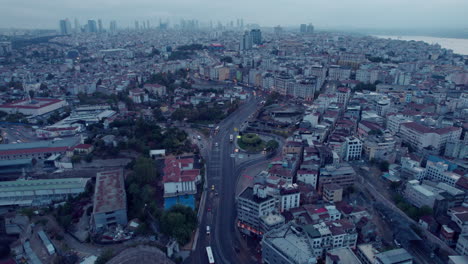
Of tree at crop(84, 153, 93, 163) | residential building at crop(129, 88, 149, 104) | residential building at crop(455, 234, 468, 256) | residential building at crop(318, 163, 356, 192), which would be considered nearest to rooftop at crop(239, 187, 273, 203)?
residential building at crop(318, 163, 356, 192)

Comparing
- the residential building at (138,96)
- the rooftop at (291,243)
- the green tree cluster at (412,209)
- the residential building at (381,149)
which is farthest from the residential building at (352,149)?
the residential building at (138,96)

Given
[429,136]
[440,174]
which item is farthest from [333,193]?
[429,136]

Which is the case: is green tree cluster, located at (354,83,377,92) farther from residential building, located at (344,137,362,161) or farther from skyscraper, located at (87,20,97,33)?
skyscraper, located at (87,20,97,33)

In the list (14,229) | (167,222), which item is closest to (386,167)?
(167,222)

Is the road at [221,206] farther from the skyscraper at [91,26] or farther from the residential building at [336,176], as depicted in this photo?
the skyscraper at [91,26]

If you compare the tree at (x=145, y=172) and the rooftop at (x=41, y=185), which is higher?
the tree at (x=145, y=172)

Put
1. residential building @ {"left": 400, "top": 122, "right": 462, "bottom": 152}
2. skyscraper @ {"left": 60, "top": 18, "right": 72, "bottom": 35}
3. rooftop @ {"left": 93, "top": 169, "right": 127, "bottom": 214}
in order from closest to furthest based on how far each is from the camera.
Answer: rooftop @ {"left": 93, "top": 169, "right": 127, "bottom": 214}
residential building @ {"left": 400, "top": 122, "right": 462, "bottom": 152}
skyscraper @ {"left": 60, "top": 18, "right": 72, "bottom": 35}

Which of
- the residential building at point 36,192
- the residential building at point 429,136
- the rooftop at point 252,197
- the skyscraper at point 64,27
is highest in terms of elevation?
the skyscraper at point 64,27
